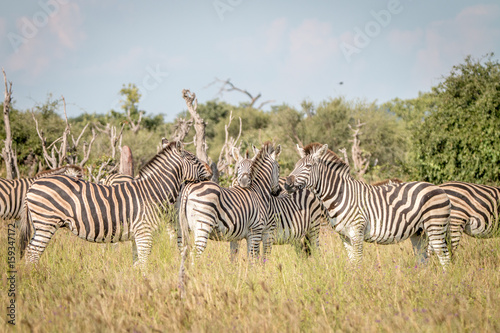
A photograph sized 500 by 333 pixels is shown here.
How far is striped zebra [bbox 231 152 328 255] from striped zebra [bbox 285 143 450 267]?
1.20 feet

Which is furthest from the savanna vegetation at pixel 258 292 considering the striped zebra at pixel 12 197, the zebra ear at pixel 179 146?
the zebra ear at pixel 179 146

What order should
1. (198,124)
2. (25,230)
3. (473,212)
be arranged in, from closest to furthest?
(25,230)
(473,212)
(198,124)

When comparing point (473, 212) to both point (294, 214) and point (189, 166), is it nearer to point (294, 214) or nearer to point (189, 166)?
point (294, 214)

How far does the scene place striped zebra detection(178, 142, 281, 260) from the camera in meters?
6.11

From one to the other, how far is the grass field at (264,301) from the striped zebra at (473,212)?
132 cm

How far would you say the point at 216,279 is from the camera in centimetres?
484

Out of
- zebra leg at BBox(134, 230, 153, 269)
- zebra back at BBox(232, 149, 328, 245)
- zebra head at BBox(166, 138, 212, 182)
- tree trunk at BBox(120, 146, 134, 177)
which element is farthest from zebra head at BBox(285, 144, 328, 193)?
tree trunk at BBox(120, 146, 134, 177)

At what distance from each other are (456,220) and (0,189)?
874 cm

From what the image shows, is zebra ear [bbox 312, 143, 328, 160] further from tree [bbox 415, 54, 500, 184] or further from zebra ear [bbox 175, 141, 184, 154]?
tree [bbox 415, 54, 500, 184]

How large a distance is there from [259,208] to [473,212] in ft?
10.9

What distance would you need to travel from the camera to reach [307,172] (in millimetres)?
6535

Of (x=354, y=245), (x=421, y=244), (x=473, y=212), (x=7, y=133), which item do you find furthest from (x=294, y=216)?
(x=7, y=133)

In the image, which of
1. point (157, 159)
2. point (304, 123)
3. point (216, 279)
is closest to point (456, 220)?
point (216, 279)

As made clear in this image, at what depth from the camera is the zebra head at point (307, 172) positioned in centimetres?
647
